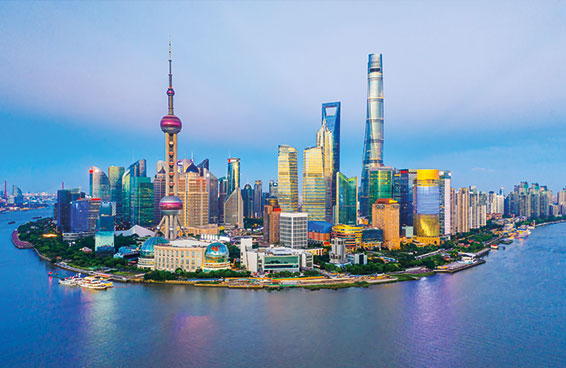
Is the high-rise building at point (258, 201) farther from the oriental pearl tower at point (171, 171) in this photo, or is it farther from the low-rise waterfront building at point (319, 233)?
the oriental pearl tower at point (171, 171)

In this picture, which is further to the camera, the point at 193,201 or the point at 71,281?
the point at 193,201

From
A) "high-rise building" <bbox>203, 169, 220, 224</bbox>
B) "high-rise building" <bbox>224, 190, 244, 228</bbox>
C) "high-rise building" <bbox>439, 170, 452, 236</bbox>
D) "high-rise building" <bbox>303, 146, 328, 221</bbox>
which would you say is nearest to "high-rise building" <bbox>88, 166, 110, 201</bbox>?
"high-rise building" <bbox>203, 169, 220, 224</bbox>

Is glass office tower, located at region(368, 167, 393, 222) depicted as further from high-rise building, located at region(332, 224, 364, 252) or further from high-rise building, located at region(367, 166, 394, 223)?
high-rise building, located at region(332, 224, 364, 252)

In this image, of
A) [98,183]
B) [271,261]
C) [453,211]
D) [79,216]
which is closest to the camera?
[271,261]

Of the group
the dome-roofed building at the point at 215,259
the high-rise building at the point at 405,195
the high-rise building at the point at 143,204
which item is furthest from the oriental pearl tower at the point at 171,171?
the high-rise building at the point at 405,195

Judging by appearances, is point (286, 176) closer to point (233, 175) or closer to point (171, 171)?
point (171, 171)

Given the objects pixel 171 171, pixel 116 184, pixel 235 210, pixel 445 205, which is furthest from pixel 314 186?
pixel 116 184
